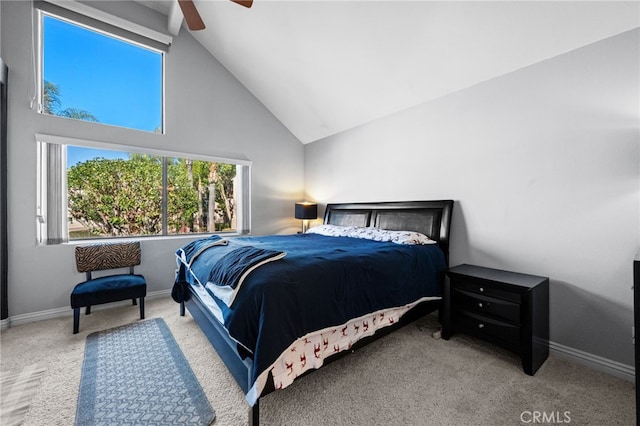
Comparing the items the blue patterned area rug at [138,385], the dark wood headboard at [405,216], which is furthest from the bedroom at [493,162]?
the blue patterned area rug at [138,385]

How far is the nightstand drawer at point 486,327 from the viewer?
198cm

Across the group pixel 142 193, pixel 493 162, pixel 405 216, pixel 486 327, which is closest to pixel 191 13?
pixel 142 193

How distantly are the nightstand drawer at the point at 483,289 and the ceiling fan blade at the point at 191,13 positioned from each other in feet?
11.4

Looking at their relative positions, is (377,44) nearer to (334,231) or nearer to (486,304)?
(334,231)

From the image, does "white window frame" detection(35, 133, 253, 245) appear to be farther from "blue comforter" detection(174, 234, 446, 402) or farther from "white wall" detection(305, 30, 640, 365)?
"white wall" detection(305, 30, 640, 365)

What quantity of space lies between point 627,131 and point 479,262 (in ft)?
4.89

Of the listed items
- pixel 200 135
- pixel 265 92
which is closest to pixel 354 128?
pixel 265 92

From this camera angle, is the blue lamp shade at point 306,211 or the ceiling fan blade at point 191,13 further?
the blue lamp shade at point 306,211

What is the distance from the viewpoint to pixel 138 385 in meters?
1.77

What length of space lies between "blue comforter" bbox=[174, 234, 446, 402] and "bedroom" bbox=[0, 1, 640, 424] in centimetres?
93

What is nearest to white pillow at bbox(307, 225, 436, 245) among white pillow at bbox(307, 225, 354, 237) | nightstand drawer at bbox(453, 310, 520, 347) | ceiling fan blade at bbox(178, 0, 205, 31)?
white pillow at bbox(307, 225, 354, 237)

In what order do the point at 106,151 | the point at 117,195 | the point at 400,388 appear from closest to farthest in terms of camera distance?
1. the point at 400,388
2. the point at 106,151
3. the point at 117,195

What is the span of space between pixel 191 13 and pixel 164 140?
1.79 m

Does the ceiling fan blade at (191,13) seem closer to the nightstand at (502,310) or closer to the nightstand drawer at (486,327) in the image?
the nightstand at (502,310)
